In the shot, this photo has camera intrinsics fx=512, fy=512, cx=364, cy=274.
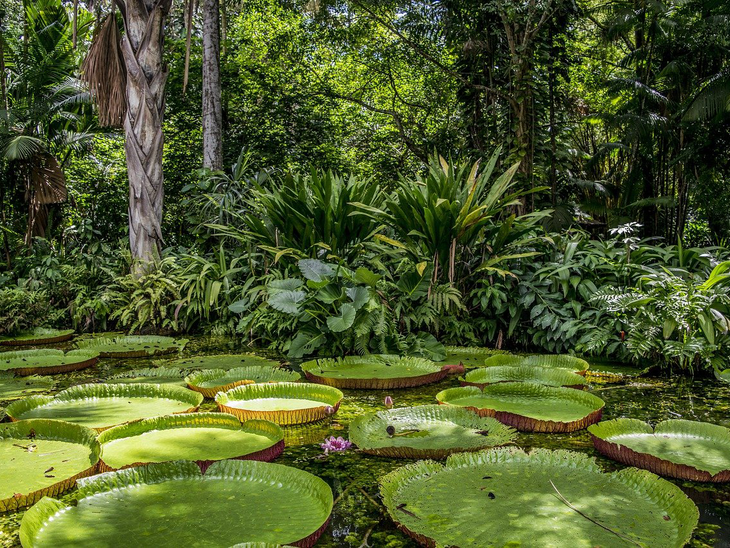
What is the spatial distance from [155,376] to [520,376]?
195cm

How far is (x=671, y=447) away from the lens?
167 cm

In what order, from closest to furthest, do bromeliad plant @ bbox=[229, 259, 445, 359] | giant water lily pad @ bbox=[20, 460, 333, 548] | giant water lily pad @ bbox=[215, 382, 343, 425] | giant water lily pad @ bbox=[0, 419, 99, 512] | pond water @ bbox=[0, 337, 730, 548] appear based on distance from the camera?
giant water lily pad @ bbox=[20, 460, 333, 548], pond water @ bbox=[0, 337, 730, 548], giant water lily pad @ bbox=[0, 419, 99, 512], giant water lily pad @ bbox=[215, 382, 343, 425], bromeliad plant @ bbox=[229, 259, 445, 359]

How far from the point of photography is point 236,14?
9.93 m

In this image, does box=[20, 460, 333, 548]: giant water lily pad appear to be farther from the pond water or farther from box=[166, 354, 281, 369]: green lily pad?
box=[166, 354, 281, 369]: green lily pad

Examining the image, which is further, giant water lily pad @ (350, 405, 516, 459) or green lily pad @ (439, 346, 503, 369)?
green lily pad @ (439, 346, 503, 369)

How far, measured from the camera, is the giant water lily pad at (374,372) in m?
2.62

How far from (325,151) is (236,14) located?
3.54 m

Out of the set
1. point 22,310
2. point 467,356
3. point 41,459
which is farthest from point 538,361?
point 22,310

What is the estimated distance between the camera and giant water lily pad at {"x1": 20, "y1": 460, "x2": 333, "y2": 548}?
1114mm

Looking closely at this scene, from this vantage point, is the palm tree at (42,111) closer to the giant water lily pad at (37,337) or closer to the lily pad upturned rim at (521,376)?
the giant water lily pad at (37,337)

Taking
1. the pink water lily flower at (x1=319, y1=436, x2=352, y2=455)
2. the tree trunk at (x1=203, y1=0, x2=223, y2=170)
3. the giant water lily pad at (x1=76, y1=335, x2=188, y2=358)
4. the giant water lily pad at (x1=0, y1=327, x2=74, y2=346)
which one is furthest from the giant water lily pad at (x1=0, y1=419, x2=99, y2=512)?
the tree trunk at (x1=203, y1=0, x2=223, y2=170)

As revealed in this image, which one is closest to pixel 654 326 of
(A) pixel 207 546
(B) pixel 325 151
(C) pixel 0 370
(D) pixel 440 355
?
(D) pixel 440 355

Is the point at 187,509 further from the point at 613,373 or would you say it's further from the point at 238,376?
the point at 613,373

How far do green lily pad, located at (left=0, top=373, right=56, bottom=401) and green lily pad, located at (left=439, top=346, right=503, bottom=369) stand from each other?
221cm
